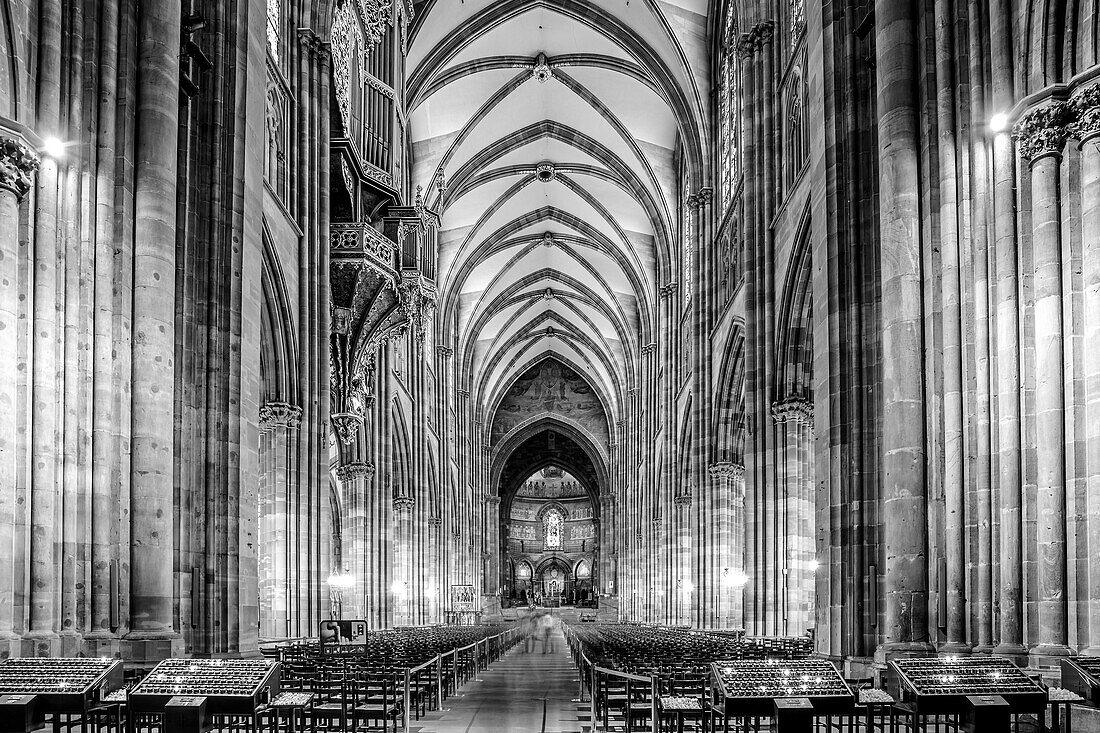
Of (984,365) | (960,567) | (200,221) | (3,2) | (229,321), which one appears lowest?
(960,567)

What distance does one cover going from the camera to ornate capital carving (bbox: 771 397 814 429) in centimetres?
2794

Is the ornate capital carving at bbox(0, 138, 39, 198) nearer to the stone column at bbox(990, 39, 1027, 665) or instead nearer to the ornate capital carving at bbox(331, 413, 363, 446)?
the stone column at bbox(990, 39, 1027, 665)

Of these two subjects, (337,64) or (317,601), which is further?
(337,64)

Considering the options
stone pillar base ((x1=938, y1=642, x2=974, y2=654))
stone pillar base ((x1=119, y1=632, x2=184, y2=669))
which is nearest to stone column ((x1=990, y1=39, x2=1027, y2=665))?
stone pillar base ((x1=938, y1=642, x2=974, y2=654))

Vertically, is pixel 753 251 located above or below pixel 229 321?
above

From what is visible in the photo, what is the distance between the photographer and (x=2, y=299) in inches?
499

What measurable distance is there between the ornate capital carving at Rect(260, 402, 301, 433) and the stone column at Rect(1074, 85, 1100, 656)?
17.0 meters

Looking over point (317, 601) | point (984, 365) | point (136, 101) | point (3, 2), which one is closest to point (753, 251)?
point (317, 601)

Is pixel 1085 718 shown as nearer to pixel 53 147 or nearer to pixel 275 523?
pixel 53 147

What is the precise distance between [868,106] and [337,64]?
1574 centimetres

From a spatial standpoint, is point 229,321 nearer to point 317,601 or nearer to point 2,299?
point 2,299

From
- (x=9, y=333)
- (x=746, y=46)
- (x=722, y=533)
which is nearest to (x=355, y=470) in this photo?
(x=722, y=533)

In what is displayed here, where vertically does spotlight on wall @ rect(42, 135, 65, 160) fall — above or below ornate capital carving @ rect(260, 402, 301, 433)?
above

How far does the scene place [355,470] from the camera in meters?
39.0
